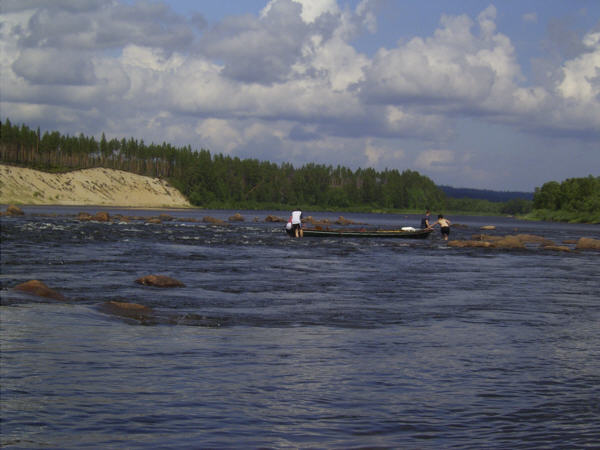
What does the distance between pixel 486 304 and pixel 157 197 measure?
184 meters

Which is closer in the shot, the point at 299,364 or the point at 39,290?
the point at 299,364

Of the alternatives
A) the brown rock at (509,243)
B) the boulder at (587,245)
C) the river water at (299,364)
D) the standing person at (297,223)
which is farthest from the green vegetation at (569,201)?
the river water at (299,364)

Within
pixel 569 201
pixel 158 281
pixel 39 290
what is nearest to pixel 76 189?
pixel 569 201

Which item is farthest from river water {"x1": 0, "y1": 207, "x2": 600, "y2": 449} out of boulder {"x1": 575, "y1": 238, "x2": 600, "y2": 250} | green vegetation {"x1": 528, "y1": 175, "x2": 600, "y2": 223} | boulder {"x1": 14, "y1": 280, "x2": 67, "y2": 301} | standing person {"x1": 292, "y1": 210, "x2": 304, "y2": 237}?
green vegetation {"x1": 528, "y1": 175, "x2": 600, "y2": 223}

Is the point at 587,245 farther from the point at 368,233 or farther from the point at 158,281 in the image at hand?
the point at 158,281

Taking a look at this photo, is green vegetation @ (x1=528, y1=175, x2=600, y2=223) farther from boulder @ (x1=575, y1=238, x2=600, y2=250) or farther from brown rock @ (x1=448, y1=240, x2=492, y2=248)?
brown rock @ (x1=448, y1=240, x2=492, y2=248)

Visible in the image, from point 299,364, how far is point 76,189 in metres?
173

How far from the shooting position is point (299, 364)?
41.8ft

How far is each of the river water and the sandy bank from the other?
14013 cm

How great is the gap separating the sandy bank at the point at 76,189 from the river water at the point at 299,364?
460ft

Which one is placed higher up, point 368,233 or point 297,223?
point 297,223

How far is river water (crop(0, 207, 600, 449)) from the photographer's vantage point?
9.20 m

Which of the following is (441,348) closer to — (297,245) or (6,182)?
(297,245)

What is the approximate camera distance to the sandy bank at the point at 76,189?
157000 mm
